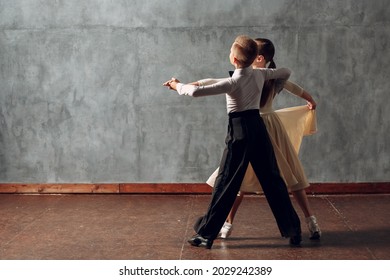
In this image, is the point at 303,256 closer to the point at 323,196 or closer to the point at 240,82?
the point at 240,82

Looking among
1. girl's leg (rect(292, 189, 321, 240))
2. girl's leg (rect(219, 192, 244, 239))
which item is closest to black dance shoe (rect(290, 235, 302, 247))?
girl's leg (rect(292, 189, 321, 240))

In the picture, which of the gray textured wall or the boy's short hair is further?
the gray textured wall

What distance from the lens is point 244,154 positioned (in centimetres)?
440

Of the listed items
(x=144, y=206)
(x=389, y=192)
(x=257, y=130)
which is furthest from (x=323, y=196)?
(x=257, y=130)

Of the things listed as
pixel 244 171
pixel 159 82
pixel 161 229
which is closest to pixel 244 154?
pixel 244 171

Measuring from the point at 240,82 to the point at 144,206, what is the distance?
6.44 feet

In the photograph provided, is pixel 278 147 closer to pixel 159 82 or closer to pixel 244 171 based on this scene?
pixel 244 171

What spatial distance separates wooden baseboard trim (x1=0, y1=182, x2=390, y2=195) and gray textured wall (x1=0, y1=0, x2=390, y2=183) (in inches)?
2.4

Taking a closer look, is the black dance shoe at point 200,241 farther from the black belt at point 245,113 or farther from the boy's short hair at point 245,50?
the boy's short hair at point 245,50

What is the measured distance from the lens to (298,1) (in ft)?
20.0

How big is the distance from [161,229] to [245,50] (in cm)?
158

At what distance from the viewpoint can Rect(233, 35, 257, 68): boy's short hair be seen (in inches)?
169

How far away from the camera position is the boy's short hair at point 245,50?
14.1 ft

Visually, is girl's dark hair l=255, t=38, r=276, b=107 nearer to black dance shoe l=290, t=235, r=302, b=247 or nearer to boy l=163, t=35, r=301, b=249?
boy l=163, t=35, r=301, b=249
